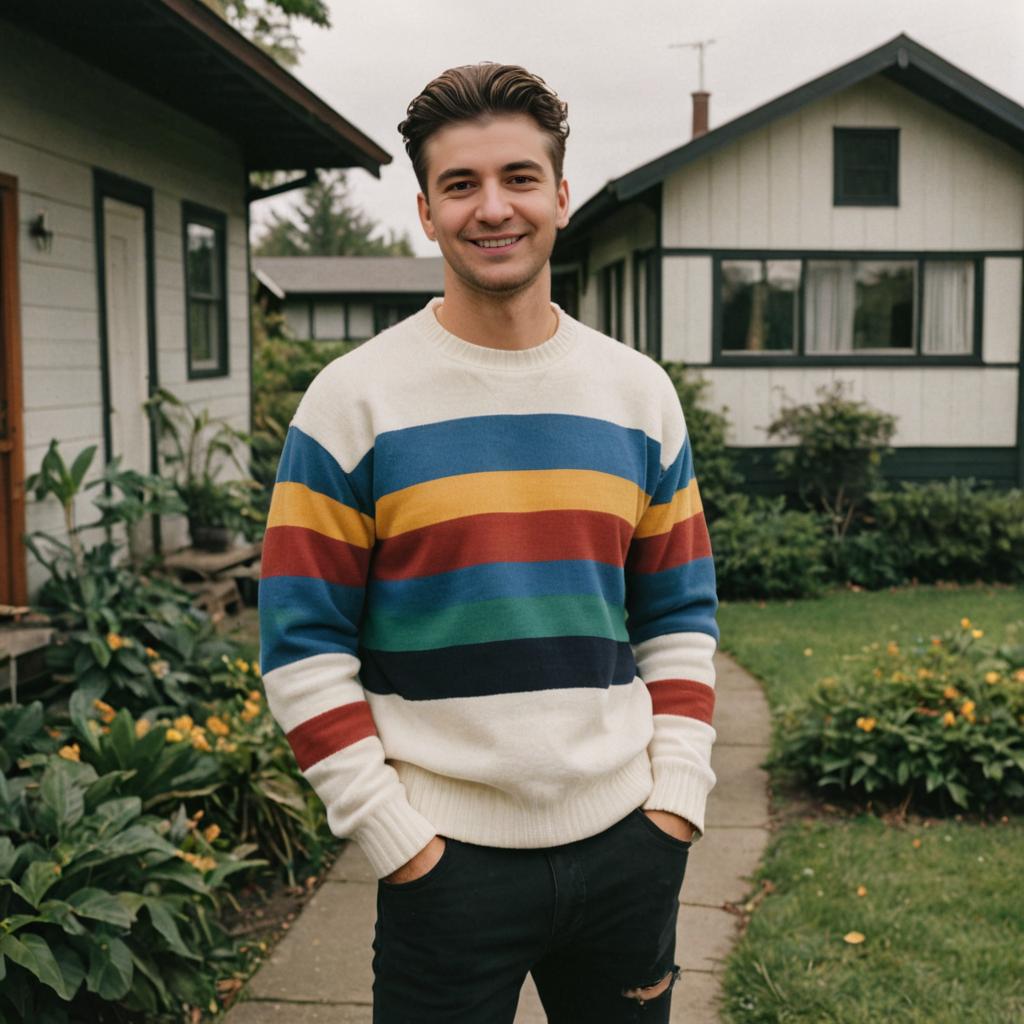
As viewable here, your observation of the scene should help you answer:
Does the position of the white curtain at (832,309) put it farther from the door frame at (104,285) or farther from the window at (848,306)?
the door frame at (104,285)

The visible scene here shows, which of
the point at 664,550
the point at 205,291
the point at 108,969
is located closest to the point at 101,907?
the point at 108,969

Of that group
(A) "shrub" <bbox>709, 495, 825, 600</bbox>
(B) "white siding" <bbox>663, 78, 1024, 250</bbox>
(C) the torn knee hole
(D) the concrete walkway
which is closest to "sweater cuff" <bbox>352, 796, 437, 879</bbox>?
(C) the torn knee hole

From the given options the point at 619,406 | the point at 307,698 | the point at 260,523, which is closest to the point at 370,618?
the point at 307,698

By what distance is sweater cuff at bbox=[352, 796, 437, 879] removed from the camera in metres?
1.91

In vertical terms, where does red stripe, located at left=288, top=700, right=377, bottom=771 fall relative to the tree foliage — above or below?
below

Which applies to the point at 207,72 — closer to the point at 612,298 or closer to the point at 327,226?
the point at 612,298

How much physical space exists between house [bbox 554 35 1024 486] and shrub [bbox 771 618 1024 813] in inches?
310

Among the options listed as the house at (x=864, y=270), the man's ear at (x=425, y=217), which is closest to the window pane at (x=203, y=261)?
the house at (x=864, y=270)

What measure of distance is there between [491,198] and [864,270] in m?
12.5

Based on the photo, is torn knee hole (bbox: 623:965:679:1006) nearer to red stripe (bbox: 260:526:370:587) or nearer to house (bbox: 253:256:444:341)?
red stripe (bbox: 260:526:370:587)

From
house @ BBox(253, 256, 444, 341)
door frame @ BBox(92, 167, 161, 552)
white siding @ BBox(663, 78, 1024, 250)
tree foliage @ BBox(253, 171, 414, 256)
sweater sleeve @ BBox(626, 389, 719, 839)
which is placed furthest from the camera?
tree foliage @ BBox(253, 171, 414, 256)

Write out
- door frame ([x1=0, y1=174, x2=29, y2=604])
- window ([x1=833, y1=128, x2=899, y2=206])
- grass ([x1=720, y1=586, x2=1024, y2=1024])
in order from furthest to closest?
window ([x1=833, y1=128, x2=899, y2=206]) → door frame ([x1=0, y1=174, x2=29, y2=604]) → grass ([x1=720, y1=586, x2=1024, y2=1024])

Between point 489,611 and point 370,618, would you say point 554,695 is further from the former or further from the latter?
point 370,618

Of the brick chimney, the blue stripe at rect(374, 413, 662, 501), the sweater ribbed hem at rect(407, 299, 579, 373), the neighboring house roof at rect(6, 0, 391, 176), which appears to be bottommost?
the blue stripe at rect(374, 413, 662, 501)
